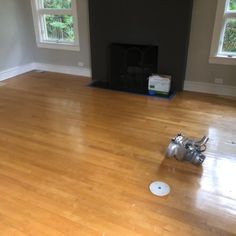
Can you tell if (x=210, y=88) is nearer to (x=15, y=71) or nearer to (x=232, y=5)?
(x=232, y=5)

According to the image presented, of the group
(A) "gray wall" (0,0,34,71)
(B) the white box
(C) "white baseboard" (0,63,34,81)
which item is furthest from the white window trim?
(C) "white baseboard" (0,63,34,81)

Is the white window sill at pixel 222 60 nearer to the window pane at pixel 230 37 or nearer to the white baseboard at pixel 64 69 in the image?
the window pane at pixel 230 37

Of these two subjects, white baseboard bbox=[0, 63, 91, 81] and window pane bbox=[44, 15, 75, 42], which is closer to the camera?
window pane bbox=[44, 15, 75, 42]

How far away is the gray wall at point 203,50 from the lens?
3521 millimetres

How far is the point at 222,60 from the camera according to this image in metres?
3.69

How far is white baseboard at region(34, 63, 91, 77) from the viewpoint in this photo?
476cm

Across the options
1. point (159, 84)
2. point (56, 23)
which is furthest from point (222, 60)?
point (56, 23)

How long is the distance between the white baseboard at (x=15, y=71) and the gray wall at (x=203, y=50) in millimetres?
3118

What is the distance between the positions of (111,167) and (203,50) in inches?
96.1

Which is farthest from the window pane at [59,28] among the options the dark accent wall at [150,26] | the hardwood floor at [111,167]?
the hardwood floor at [111,167]

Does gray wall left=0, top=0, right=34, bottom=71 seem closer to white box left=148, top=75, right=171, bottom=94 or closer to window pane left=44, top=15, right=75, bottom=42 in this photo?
window pane left=44, top=15, right=75, bottom=42

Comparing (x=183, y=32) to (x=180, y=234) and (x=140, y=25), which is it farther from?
(x=180, y=234)

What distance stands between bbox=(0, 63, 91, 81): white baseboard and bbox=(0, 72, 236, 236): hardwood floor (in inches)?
41.3

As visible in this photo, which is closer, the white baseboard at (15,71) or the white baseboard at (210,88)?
the white baseboard at (210,88)
